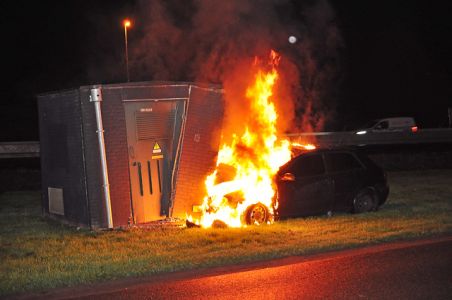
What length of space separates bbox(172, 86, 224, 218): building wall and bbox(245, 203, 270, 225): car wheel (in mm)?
1439

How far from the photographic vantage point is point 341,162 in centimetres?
1328

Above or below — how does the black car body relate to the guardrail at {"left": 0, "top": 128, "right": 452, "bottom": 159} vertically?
below

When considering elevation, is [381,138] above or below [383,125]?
below

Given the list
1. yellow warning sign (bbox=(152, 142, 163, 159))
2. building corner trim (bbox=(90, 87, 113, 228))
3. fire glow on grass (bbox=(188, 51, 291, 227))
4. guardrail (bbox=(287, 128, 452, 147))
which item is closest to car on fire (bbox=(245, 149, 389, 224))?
fire glow on grass (bbox=(188, 51, 291, 227))

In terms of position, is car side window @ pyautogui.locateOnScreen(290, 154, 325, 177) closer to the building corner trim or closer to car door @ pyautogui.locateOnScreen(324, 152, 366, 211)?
car door @ pyautogui.locateOnScreen(324, 152, 366, 211)

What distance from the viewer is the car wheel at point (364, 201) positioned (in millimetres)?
13227

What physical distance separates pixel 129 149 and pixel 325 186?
12.8 ft

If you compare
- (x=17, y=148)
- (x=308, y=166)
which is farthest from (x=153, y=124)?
(x=17, y=148)

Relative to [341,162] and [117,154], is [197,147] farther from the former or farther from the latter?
[341,162]

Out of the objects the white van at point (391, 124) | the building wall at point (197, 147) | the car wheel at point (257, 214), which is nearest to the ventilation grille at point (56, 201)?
the building wall at point (197, 147)

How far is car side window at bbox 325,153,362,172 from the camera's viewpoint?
1309cm

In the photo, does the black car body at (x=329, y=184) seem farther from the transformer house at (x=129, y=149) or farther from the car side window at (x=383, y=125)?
the car side window at (x=383, y=125)

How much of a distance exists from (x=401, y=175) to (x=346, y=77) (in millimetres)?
25469

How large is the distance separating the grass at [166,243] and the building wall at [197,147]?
115 centimetres
